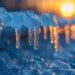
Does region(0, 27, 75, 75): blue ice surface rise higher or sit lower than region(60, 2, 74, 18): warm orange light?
lower

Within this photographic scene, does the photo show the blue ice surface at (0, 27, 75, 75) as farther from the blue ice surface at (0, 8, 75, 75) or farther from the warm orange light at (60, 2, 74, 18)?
the warm orange light at (60, 2, 74, 18)

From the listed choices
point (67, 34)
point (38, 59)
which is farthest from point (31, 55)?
point (67, 34)

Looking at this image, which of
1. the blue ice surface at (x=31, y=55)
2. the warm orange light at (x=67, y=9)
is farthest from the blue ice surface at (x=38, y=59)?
the warm orange light at (x=67, y=9)

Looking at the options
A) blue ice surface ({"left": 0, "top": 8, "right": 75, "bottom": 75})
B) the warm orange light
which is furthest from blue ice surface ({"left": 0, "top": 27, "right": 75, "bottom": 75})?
the warm orange light

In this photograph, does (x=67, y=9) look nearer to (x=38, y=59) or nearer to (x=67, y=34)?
(x=67, y=34)

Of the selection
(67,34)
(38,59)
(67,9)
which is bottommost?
(38,59)

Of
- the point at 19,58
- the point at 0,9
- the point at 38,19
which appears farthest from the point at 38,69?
the point at 0,9

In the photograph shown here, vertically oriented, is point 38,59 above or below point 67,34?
below
